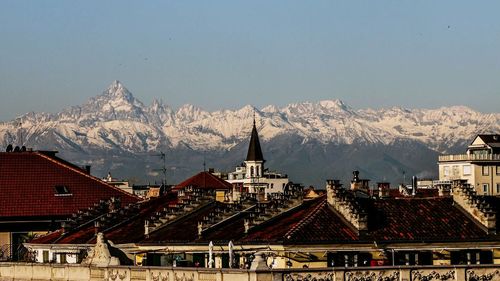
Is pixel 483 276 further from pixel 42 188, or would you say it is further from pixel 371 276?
pixel 42 188

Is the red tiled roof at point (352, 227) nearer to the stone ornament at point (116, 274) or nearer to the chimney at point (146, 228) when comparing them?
the chimney at point (146, 228)

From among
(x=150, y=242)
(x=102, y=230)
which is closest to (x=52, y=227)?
(x=102, y=230)

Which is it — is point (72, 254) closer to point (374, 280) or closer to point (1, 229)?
point (1, 229)

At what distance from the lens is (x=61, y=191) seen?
393ft

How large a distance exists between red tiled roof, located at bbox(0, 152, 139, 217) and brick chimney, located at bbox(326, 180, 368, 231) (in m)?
40.2

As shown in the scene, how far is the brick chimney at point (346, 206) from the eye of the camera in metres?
74.4

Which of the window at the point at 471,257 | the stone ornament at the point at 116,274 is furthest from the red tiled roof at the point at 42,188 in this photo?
the stone ornament at the point at 116,274

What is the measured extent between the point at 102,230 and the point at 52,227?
21.4 meters

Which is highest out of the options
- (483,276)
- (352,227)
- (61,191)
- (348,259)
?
(61,191)

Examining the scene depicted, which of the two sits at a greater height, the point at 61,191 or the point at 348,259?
the point at 61,191

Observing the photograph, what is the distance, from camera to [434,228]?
77.1 m

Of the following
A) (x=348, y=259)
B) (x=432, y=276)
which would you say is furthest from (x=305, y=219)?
(x=432, y=276)

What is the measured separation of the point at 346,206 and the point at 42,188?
1842 inches

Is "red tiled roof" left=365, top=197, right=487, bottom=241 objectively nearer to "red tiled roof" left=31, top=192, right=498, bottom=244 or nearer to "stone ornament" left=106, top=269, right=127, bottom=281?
"red tiled roof" left=31, top=192, right=498, bottom=244
